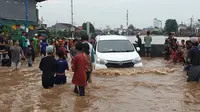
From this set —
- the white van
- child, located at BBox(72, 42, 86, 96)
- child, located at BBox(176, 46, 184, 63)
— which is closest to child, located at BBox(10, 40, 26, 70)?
the white van

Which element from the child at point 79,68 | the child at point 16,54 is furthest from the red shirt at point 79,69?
the child at point 16,54

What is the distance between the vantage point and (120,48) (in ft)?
44.7

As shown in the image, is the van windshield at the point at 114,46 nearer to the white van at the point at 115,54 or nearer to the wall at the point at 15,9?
the white van at the point at 115,54

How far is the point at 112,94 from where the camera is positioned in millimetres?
8805

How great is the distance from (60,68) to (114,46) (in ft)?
16.7

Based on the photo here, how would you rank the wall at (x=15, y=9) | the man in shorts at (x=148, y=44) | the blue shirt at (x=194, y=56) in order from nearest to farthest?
the blue shirt at (x=194, y=56) → the man in shorts at (x=148, y=44) → the wall at (x=15, y=9)

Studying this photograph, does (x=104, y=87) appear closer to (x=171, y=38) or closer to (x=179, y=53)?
(x=179, y=53)

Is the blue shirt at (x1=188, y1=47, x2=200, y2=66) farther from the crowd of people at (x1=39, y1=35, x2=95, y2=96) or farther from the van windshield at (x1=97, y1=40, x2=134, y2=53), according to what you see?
the van windshield at (x1=97, y1=40, x2=134, y2=53)

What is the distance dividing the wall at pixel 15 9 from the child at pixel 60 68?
1865 cm

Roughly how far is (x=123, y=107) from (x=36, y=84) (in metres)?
4.08

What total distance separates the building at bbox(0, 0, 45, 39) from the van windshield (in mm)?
12991

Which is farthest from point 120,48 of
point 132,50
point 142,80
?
point 142,80

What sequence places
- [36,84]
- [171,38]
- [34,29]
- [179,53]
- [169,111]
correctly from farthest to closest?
[34,29], [171,38], [179,53], [36,84], [169,111]

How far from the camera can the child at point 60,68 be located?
9.00 m
